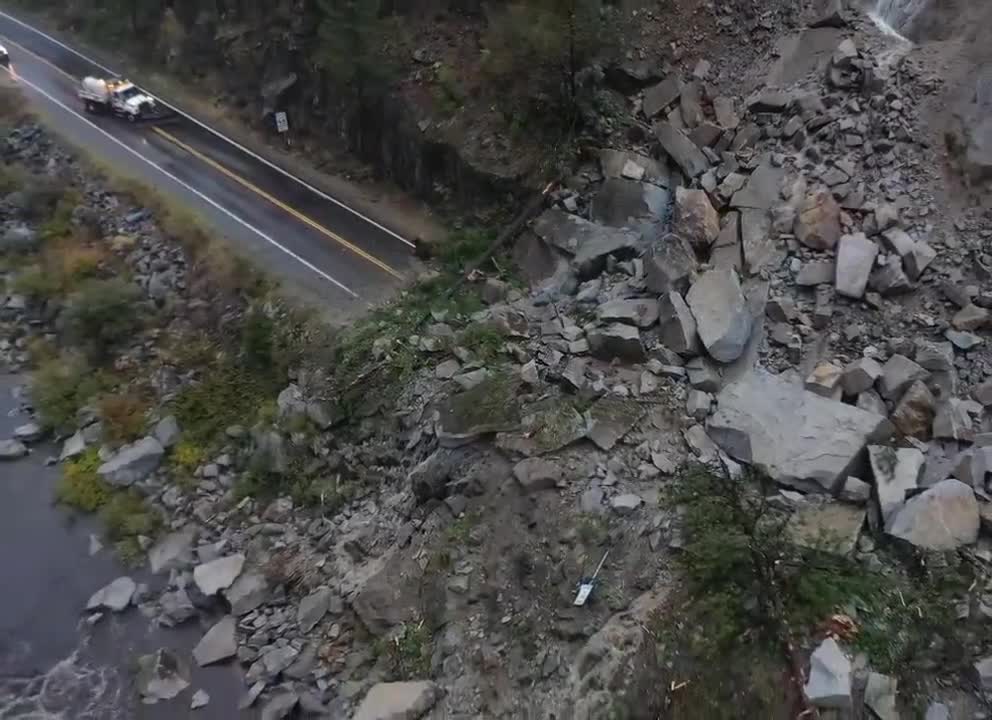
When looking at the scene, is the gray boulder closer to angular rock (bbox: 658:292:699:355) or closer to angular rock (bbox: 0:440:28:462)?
angular rock (bbox: 0:440:28:462)

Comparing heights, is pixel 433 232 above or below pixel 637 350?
below

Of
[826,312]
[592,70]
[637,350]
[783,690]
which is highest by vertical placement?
[592,70]

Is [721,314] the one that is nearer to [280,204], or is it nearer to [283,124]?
[280,204]

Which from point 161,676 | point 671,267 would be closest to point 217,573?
point 161,676

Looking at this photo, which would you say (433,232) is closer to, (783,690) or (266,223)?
(266,223)

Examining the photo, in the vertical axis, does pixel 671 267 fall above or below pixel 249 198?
above

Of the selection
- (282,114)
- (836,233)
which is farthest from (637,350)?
(282,114)

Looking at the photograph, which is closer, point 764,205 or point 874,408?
point 874,408
